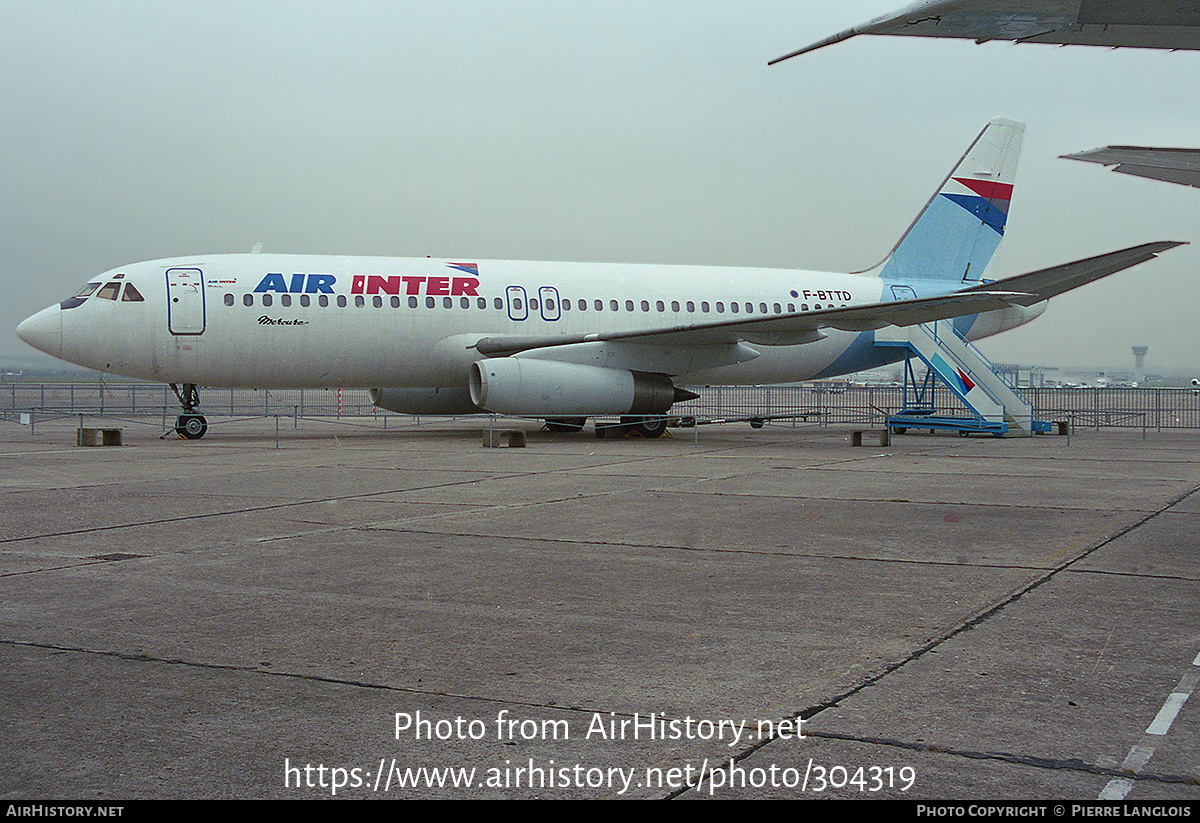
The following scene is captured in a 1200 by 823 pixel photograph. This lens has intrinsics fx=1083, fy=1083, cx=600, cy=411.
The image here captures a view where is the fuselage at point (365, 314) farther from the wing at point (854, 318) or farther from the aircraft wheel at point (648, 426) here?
the aircraft wheel at point (648, 426)

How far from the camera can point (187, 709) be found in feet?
12.0

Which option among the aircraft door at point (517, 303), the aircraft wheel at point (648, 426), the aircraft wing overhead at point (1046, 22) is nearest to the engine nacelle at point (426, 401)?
the aircraft door at point (517, 303)

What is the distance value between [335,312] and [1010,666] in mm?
15057

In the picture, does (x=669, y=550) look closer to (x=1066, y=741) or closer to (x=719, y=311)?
(x=1066, y=741)

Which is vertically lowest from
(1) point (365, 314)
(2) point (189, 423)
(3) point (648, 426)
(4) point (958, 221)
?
(3) point (648, 426)

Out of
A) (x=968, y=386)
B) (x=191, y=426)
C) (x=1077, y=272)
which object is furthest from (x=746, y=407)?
(x=191, y=426)

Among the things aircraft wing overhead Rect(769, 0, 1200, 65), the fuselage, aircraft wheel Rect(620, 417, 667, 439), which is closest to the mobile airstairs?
the fuselage

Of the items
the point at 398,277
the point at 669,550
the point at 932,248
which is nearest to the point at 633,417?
the point at 398,277

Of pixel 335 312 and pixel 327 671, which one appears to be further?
pixel 335 312

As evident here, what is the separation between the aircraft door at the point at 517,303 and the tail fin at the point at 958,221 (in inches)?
327

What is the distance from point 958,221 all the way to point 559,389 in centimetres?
1049

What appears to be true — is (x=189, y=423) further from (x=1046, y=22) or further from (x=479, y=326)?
(x=1046, y=22)

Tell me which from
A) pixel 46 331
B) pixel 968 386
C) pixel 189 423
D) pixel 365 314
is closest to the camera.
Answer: pixel 46 331

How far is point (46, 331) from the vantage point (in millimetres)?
Answer: 16750
